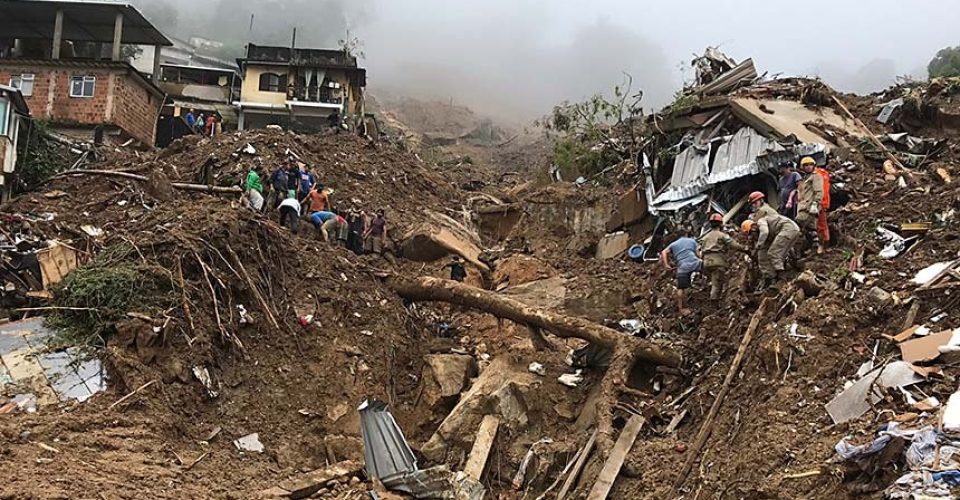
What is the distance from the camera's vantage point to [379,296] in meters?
11.6

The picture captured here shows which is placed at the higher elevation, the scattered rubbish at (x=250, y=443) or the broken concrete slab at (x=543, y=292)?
the broken concrete slab at (x=543, y=292)

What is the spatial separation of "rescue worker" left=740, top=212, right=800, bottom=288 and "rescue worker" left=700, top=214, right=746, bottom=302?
0.58 metres

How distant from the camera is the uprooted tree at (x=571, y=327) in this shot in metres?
8.91

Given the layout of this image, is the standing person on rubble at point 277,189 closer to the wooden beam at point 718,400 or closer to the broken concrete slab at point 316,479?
the broken concrete slab at point 316,479

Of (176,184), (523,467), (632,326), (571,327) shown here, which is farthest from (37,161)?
(523,467)

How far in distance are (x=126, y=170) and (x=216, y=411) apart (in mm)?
7246

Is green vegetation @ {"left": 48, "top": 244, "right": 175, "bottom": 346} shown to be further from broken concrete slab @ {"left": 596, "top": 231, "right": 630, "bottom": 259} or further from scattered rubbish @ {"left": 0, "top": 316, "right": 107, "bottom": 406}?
broken concrete slab @ {"left": 596, "top": 231, "right": 630, "bottom": 259}

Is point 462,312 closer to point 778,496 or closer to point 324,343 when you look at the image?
point 324,343

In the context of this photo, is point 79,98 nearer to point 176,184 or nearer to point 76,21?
point 76,21

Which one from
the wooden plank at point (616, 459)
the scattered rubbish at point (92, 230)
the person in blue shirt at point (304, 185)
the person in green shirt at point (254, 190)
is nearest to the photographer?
the wooden plank at point (616, 459)

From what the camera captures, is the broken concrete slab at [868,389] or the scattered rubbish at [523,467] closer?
the broken concrete slab at [868,389]

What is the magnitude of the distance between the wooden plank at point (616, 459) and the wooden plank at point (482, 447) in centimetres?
154

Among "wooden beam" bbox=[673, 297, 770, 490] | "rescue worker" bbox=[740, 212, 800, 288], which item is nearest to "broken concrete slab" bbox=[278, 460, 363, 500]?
"wooden beam" bbox=[673, 297, 770, 490]

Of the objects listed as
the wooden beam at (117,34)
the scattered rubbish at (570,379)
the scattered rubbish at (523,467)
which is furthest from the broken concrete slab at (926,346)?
the wooden beam at (117,34)
